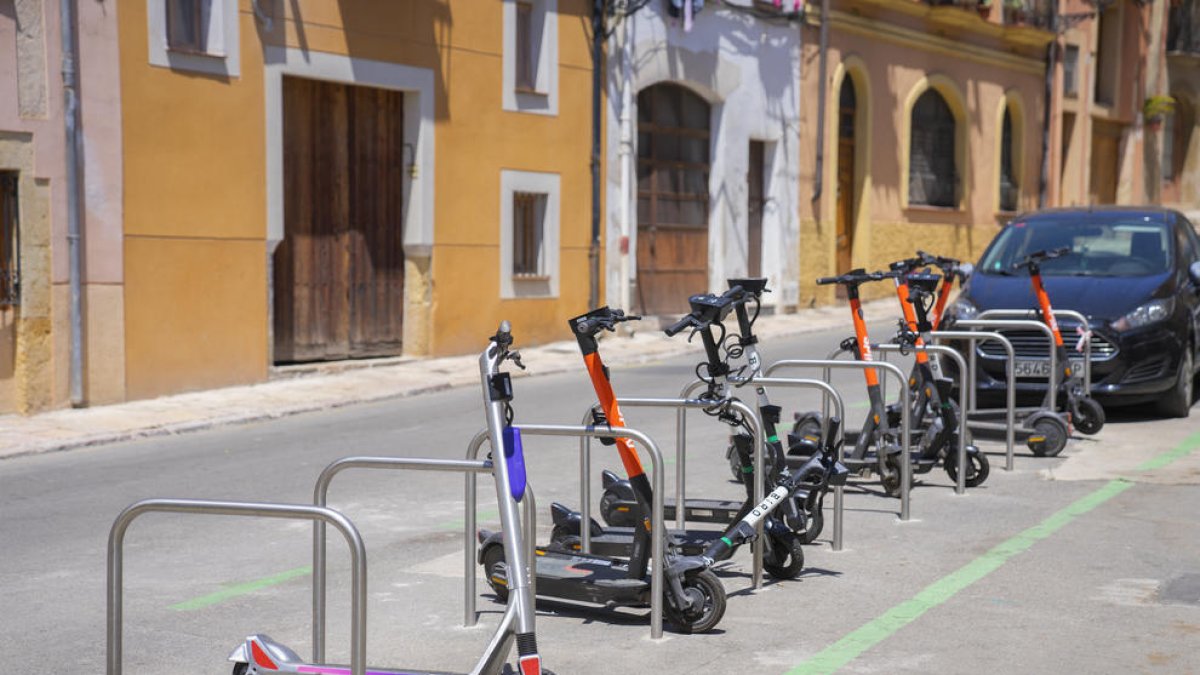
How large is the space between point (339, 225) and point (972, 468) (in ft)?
32.9

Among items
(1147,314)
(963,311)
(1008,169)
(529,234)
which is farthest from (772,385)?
(1008,169)

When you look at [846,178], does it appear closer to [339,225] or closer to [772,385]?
[339,225]

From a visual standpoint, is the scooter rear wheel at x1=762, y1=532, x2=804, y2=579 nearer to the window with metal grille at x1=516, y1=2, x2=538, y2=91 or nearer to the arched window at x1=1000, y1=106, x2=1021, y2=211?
the window with metal grille at x1=516, y1=2, x2=538, y2=91

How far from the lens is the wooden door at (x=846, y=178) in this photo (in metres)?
28.0

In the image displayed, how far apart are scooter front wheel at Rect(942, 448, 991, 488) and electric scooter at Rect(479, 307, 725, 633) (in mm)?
3594

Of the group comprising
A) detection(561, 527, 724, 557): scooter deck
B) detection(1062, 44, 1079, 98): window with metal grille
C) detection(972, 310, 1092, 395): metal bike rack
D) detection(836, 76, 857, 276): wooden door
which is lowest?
detection(561, 527, 724, 557): scooter deck

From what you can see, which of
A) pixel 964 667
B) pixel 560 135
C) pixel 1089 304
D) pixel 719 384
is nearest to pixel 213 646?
pixel 719 384

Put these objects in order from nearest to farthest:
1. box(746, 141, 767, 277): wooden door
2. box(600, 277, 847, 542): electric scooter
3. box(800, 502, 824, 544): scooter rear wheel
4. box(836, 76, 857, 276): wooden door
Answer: box(600, 277, 847, 542): electric scooter, box(800, 502, 824, 544): scooter rear wheel, box(746, 141, 767, 277): wooden door, box(836, 76, 857, 276): wooden door

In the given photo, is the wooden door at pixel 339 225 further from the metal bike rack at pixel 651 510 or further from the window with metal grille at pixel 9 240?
the metal bike rack at pixel 651 510

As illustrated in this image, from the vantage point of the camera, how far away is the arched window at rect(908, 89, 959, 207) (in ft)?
100

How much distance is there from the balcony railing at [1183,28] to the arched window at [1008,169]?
9.01 metres

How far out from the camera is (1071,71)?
119ft

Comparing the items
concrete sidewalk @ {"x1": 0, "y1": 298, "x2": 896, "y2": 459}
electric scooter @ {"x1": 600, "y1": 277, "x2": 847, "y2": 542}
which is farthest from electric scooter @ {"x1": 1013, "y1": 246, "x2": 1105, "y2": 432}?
concrete sidewalk @ {"x1": 0, "y1": 298, "x2": 896, "y2": 459}

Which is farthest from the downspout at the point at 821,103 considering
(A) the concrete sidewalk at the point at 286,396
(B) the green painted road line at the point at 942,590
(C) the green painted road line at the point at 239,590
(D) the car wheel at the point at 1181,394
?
(C) the green painted road line at the point at 239,590
